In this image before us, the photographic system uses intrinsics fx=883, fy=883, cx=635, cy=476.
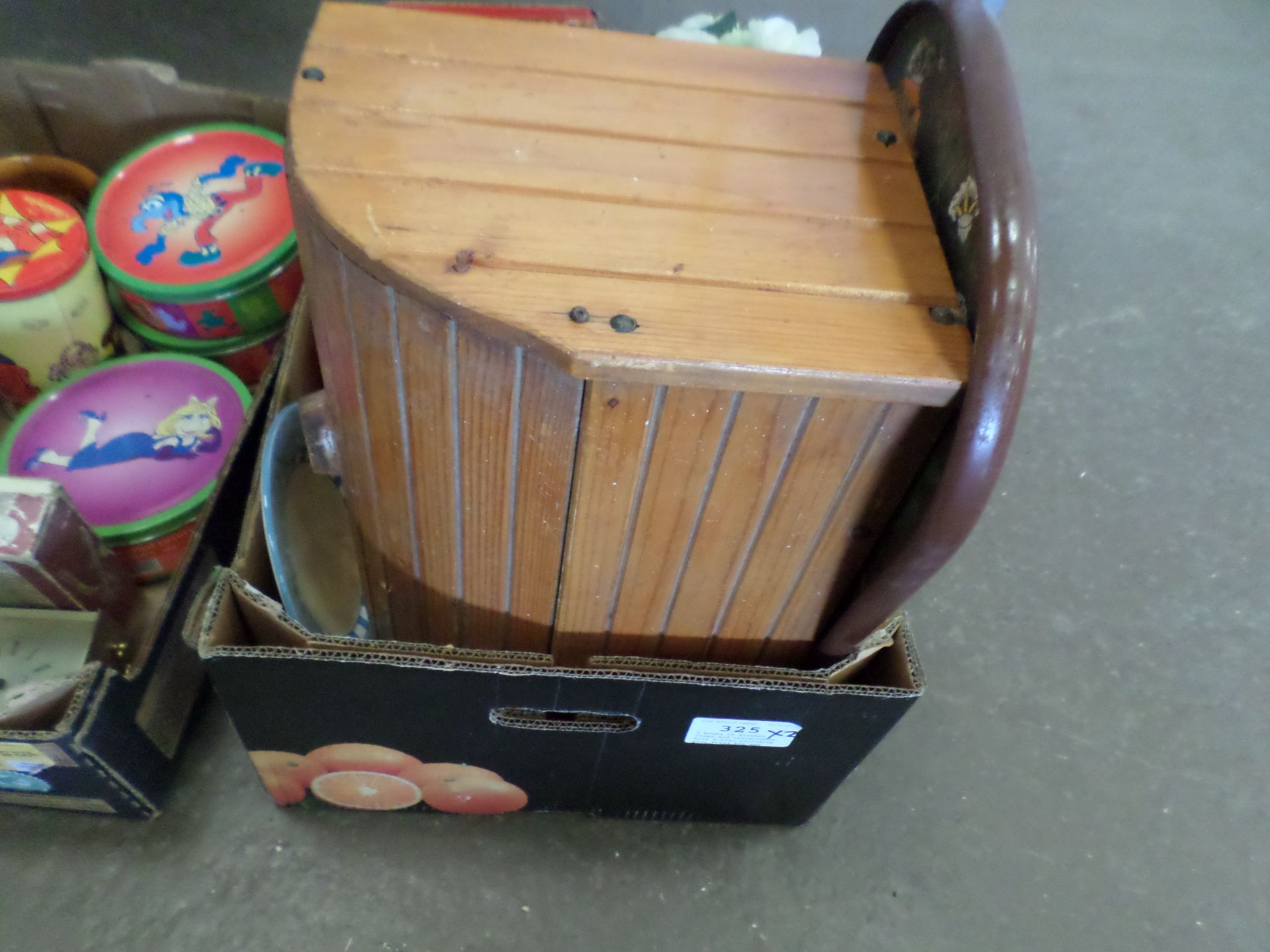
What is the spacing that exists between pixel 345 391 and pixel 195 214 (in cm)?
74

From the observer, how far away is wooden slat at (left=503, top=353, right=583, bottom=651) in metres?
0.65

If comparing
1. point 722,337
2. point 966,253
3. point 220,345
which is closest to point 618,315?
point 722,337

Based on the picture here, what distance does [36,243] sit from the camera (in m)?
1.21

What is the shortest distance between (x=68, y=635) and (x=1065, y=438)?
159 cm

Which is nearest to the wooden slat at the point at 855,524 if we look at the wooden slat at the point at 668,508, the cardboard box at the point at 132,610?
the wooden slat at the point at 668,508

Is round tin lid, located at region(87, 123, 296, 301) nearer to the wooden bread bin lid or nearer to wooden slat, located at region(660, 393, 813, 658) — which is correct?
the wooden bread bin lid

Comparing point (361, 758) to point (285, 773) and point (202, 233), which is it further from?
point (202, 233)

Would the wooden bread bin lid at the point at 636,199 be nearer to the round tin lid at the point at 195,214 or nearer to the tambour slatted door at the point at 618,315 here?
the tambour slatted door at the point at 618,315

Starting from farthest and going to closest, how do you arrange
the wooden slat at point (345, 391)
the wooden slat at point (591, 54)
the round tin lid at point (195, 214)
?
the round tin lid at point (195, 214) → the wooden slat at point (591, 54) → the wooden slat at point (345, 391)

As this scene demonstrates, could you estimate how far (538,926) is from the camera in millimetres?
1042

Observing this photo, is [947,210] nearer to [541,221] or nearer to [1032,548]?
[541,221]

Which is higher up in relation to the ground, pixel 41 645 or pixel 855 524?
pixel 855 524

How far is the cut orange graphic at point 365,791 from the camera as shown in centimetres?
101

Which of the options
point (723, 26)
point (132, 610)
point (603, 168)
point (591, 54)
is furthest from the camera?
point (723, 26)
